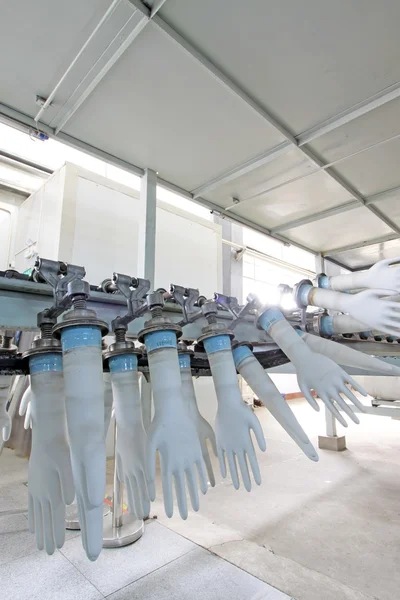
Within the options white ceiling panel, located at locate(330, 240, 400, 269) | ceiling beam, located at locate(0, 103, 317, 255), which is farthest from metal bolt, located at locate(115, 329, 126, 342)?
white ceiling panel, located at locate(330, 240, 400, 269)

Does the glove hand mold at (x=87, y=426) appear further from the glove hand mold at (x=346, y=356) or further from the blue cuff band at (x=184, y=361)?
the glove hand mold at (x=346, y=356)

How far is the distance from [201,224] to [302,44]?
1939mm

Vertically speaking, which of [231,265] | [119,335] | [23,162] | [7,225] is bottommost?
[119,335]

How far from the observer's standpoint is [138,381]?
51cm

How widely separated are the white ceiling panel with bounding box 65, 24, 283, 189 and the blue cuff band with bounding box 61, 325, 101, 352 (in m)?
0.87

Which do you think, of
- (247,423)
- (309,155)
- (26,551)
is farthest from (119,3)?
(26,551)

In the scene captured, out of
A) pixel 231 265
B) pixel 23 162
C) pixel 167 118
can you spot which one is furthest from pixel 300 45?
pixel 231 265

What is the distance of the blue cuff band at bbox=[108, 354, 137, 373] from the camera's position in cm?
49

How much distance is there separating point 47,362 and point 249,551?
62.3 inches

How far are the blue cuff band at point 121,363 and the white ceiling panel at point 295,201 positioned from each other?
4.40ft

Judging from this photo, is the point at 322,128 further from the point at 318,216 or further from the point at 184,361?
the point at 184,361

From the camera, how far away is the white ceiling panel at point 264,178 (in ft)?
4.72

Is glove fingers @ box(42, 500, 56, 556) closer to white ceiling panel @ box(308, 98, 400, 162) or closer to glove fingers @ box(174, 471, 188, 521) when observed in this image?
glove fingers @ box(174, 471, 188, 521)

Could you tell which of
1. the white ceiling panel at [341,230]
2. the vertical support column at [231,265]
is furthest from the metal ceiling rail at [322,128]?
the vertical support column at [231,265]
